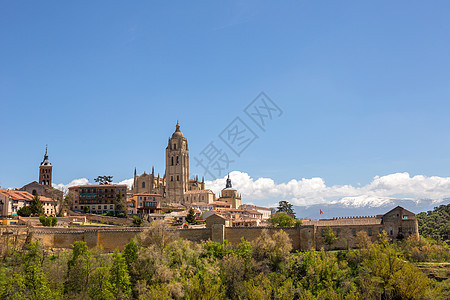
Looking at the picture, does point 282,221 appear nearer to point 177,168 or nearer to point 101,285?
point 101,285

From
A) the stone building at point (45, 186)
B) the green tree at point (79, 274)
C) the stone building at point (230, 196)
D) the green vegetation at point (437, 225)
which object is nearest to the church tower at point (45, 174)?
the stone building at point (45, 186)

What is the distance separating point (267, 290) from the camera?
4406cm

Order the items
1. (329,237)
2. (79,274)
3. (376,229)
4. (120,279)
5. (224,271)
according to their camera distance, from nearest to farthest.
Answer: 1. (79,274)
2. (120,279)
3. (224,271)
4. (376,229)
5. (329,237)

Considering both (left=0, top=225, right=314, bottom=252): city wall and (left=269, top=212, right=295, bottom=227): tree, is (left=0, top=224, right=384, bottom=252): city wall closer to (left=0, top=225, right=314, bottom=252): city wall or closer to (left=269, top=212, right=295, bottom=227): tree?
(left=0, top=225, right=314, bottom=252): city wall

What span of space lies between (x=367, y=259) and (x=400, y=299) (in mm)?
5152

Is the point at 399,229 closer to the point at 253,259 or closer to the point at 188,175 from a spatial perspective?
the point at 253,259

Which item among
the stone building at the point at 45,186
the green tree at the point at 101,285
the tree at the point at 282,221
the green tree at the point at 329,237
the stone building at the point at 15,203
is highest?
the stone building at the point at 45,186

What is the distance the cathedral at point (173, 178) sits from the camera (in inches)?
4889

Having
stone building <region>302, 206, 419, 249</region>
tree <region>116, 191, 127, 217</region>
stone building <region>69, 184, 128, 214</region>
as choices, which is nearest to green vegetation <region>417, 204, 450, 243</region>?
stone building <region>302, 206, 419, 249</region>

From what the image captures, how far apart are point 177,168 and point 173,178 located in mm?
2986

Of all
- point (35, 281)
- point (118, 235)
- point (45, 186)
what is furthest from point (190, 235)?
point (45, 186)

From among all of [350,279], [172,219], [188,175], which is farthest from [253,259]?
[188,175]

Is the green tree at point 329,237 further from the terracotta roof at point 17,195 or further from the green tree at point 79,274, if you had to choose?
the terracotta roof at point 17,195

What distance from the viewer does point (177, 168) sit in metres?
128
